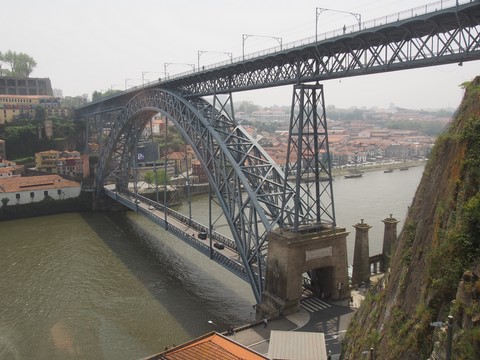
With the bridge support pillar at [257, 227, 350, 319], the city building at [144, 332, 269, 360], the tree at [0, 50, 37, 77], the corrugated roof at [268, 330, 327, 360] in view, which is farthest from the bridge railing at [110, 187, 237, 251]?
the tree at [0, 50, 37, 77]

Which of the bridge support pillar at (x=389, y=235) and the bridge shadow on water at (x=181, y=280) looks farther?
the bridge support pillar at (x=389, y=235)

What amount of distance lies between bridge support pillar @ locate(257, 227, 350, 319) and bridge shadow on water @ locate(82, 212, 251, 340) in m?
2.60

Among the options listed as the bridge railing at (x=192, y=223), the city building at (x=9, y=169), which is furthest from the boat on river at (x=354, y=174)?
the city building at (x=9, y=169)

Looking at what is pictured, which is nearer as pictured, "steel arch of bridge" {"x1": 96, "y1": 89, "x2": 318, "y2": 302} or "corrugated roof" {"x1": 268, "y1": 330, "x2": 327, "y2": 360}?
"corrugated roof" {"x1": 268, "y1": 330, "x2": 327, "y2": 360}

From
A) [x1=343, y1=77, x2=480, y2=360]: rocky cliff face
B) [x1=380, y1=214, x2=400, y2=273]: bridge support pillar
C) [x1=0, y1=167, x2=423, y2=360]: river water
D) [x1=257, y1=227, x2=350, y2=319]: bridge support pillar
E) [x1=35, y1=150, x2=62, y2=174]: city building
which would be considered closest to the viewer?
[x1=343, y1=77, x2=480, y2=360]: rocky cliff face

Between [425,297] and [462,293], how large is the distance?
100 centimetres

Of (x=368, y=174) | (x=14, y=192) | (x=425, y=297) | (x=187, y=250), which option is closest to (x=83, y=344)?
(x=187, y=250)

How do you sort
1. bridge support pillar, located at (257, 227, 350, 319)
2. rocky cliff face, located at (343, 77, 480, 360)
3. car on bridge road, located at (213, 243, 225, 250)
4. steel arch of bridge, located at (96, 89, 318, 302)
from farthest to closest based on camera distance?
car on bridge road, located at (213, 243, 225, 250), steel arch of bridge, located at (96, 89, 318, 302), bridge support pillar, located at (257, 227, 350, 319), rocky cliff face, located at (343, 77, 480, 360)

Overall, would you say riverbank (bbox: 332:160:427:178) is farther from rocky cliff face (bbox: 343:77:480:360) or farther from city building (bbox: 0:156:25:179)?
rocky cliff face (bbox: 343:77:480:360)

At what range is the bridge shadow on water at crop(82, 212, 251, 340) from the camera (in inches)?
739

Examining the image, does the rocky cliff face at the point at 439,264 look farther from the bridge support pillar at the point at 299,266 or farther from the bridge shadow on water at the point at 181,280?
the bridge shadow on water at the point at 181,280

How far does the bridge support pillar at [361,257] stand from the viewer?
18672 mm

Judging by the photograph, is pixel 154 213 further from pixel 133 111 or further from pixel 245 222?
pixel 245 222

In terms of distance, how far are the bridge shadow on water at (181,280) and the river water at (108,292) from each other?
47 millimetres
